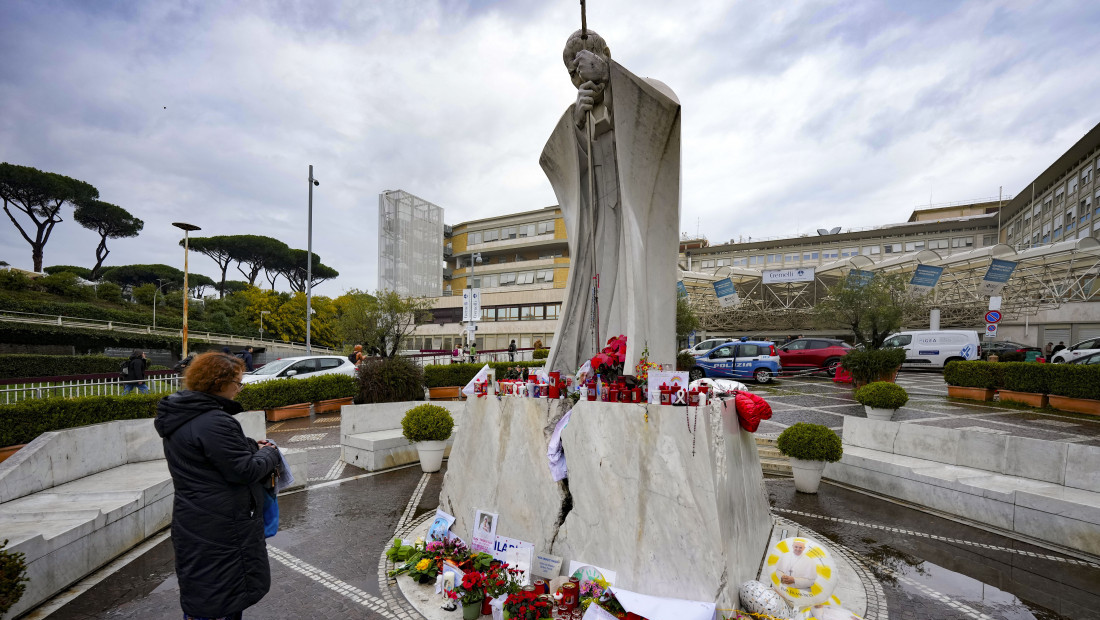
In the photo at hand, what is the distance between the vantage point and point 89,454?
601cm

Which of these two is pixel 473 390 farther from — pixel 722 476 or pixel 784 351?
pixel 784 351

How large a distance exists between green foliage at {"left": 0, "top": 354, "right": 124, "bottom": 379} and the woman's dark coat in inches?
891

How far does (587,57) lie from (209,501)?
17.9 ft

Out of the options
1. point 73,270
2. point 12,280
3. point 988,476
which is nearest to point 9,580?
point 988,476

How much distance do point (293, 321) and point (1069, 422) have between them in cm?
5112

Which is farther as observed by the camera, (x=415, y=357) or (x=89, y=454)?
(x=415, y=357)

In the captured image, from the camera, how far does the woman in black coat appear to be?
2410 mm

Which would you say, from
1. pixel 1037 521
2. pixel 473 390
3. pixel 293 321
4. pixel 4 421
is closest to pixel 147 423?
pixel 4 421

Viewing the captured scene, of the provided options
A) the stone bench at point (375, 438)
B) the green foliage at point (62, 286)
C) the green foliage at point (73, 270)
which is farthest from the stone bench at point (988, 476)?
the green foliage at point (73, 270)

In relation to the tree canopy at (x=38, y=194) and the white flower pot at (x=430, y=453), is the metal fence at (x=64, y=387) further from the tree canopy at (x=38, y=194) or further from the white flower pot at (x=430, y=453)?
the tree canopy at (x=38, y=194)

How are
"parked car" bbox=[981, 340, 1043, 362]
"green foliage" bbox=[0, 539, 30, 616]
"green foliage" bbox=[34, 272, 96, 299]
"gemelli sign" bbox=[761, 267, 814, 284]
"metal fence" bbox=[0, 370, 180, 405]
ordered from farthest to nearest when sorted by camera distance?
"green foliage" bbox=[34, 272, 96, 299] < "gemelli sign" bbox=[761, 267, 814, 284] < "parked car" bbox=[981, 340, 1043, 362] < "metal fence" bbox=[0, 370, 180, 405] < "green foliage" bbox=[0, 539, 30, 616]

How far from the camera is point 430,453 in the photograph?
805cm

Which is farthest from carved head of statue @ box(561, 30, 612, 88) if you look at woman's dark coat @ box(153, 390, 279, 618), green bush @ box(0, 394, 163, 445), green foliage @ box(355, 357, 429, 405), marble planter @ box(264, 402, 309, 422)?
marble planter @ box(264, 402, 309, 422)

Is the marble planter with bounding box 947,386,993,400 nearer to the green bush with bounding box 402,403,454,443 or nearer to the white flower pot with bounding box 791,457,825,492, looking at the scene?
the white flower pot with bounding box 791,457,825,492
